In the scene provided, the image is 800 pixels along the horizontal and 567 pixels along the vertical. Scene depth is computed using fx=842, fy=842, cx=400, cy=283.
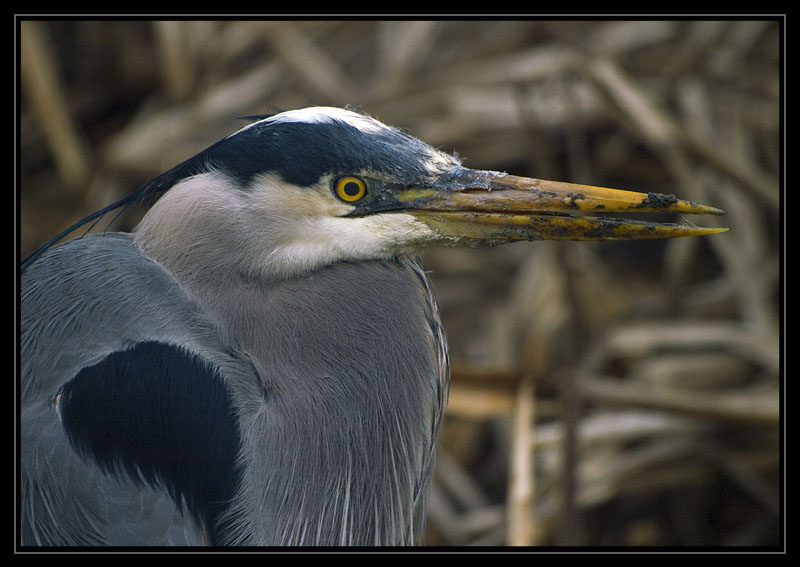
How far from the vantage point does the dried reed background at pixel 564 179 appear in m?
2.53

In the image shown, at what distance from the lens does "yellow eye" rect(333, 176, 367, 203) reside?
46.1 inches

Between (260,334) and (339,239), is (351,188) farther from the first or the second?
(260,334)

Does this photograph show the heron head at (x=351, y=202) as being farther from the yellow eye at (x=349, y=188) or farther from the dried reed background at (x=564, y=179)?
the dried reed background at (x=564, y=179)

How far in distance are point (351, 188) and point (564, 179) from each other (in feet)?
6.54

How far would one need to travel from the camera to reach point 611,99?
2602mm

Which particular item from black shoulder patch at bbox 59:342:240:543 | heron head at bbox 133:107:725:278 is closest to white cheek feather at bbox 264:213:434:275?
heron head at bbox 133:107:725:278

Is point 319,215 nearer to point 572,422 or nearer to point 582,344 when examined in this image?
point 572,422

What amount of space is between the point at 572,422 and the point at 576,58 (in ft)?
4.23

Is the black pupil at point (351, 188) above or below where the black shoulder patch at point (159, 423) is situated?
above

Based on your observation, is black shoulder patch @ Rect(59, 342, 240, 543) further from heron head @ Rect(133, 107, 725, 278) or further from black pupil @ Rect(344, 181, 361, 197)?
black pupil @ Rect(344, 181, 361, 197)

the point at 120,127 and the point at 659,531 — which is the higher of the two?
the point at 120,127

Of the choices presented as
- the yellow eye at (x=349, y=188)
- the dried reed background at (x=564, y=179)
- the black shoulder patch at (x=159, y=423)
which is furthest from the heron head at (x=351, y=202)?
the dried reed background at (x=564, y=179)
